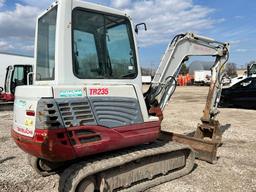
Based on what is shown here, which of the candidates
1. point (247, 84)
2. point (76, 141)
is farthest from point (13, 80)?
point (76, 141)

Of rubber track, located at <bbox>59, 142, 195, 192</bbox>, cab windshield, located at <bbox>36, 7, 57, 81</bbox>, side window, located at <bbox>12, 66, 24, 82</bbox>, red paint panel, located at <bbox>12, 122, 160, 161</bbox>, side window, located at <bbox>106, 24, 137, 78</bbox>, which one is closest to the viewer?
red paint panel, located at <bbox>12, 122, 160, 161</bbox>

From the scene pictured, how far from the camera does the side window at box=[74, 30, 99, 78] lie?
451 centimetres

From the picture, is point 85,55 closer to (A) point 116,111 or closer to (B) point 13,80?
(A) point 116,111

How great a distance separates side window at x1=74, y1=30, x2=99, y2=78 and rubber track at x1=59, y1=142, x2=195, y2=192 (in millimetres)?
1269

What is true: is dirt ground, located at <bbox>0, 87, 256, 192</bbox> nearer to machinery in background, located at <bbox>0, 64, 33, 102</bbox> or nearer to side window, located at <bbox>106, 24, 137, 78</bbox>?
side window, located at <bbox>106, 24, 137, 78</bbox>

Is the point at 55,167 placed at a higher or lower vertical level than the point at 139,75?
lower

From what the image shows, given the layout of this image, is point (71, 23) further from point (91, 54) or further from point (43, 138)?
point (43, 138)

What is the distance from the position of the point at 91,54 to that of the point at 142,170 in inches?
79.5

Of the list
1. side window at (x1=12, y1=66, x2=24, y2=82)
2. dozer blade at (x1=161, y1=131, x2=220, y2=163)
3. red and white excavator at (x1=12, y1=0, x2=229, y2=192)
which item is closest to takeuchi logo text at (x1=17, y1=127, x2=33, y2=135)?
red and white excavator at (x1=12, y1=0, x2=229, y2=192)

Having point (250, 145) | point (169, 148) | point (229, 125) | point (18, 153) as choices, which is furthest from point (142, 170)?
point (229, 125)

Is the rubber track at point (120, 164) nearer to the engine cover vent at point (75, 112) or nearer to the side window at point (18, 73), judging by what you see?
the engine cover vent at point (75, 112)

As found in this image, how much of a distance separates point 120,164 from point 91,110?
35.1 inches

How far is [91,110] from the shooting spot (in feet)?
14.4

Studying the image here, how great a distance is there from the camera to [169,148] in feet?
17.6
